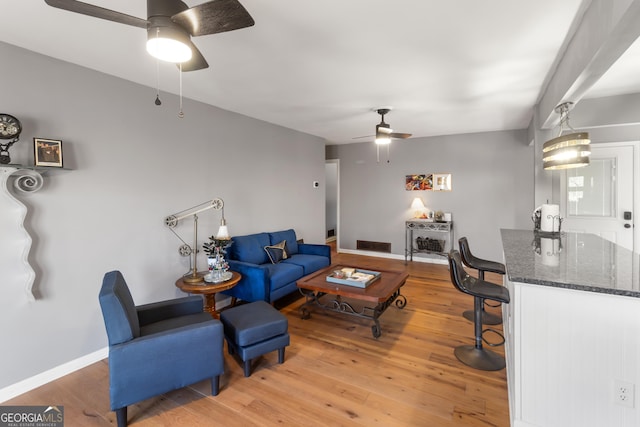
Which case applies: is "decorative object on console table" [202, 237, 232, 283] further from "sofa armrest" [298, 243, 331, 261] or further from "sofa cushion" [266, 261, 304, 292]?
"sofa armrest" [298, 243, 331, 261]

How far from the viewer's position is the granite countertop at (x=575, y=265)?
5.01 ft

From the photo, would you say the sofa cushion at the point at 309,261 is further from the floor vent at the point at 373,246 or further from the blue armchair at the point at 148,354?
the floor vent at the point at 373,246

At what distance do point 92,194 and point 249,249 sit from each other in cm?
185

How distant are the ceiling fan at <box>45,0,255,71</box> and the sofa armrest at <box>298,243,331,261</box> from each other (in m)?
3.44

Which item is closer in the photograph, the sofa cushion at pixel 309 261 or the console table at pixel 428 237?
the sofa cushion at pixel 309 261

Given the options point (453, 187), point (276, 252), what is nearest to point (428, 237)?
point (453, 187)

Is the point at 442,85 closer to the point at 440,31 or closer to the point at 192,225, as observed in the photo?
the point at 440,31

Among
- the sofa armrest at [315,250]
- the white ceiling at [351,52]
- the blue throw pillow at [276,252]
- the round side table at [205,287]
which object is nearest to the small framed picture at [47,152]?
the white ceiling at [351,52]

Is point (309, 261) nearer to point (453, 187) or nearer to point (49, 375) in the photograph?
point (49, 375)

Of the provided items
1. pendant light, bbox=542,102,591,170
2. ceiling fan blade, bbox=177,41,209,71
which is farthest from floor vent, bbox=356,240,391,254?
ceiling fan blade, bbox=177,41,209,71

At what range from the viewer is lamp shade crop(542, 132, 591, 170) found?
2520mm

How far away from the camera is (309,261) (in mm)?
4266

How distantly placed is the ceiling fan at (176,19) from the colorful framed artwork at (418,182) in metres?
5.26

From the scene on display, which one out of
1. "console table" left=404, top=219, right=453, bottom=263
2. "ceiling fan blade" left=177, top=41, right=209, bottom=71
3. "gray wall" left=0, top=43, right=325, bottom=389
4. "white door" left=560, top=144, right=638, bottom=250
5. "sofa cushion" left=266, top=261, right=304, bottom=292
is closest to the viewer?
"ceiling fan blade" left=177, top=41, right=209, bottom=71
